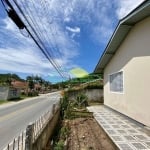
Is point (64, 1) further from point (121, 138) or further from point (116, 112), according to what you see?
point (116, 112)

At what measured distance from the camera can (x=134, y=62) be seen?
363 inches

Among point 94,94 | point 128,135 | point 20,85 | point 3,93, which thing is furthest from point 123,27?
point 20,85

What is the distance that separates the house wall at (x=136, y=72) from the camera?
7918 mm

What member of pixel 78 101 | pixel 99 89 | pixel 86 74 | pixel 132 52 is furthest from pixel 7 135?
pixel 86 74

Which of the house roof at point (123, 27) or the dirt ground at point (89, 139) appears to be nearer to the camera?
the dirt ground at point (89, 139)

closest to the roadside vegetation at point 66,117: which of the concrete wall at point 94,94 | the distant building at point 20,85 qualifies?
the concrete wall at point 94,94

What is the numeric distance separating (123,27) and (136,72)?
7.66 feet

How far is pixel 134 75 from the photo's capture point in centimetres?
919

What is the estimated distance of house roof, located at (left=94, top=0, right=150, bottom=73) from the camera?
7.71 metres

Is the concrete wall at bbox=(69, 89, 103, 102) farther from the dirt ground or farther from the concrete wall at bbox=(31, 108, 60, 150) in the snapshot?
the concrete wall at bbox=(31, 108, 60, 150)

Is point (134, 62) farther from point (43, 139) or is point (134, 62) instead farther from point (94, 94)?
point (94, 94)

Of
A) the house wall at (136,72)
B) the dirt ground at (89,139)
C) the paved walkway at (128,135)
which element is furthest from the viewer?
the house wall at (136,72)

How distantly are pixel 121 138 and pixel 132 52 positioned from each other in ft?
13.3

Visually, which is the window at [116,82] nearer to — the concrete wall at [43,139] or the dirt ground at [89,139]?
the dirt ground at [89,139]
